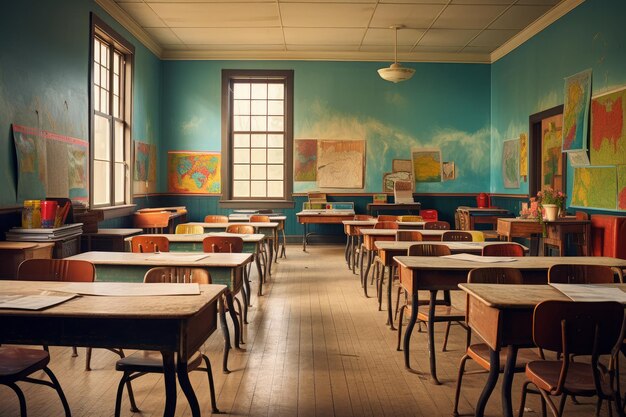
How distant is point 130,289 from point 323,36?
377 inches

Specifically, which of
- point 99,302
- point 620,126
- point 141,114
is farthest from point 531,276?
point 141,114

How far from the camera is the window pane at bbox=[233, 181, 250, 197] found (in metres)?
13.5

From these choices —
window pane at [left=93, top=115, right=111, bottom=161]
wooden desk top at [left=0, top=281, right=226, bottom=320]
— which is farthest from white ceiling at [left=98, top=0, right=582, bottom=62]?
wooden desk top at [left=0, top=281, right=226, bottom=320]

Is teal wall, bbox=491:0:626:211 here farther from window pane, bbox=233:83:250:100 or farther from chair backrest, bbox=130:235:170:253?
chair backrest, bbox=130:235:170:253

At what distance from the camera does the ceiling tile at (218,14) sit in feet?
32.5

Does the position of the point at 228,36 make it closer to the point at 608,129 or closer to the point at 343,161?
the point at 343,161

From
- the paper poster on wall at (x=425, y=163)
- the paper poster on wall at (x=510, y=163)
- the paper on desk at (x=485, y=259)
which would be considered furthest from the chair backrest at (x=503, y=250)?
the paper poster on wall at (x=425, y=163)

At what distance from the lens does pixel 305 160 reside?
522 inches

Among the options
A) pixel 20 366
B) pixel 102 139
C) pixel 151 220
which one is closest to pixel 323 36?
pixel 102 139

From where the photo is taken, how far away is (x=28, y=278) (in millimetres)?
3752

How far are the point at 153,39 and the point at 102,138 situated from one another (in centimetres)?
324

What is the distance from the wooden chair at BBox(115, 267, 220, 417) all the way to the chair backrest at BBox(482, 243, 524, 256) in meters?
2.50

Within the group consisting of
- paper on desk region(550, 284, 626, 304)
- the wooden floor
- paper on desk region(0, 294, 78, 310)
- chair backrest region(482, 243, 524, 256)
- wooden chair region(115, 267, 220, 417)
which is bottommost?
the wooden floor

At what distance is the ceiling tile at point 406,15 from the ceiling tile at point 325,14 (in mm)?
192
